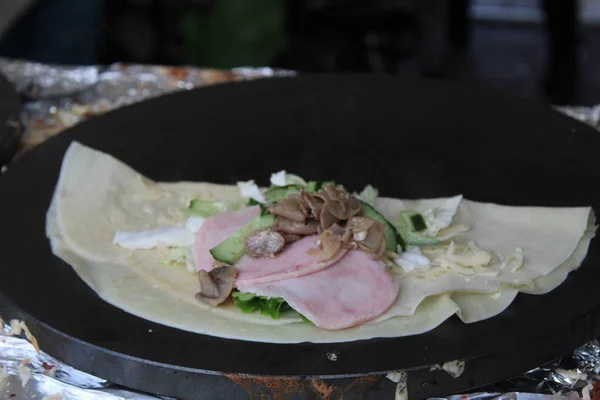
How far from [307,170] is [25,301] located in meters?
0.82

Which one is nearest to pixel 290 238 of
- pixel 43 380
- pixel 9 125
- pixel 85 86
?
pixel 43 380

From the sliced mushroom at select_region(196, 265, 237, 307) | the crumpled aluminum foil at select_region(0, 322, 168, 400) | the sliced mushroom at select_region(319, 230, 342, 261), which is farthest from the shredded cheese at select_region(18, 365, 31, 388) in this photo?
the sliced mushroom at select_region(319, 230, 342, 261)

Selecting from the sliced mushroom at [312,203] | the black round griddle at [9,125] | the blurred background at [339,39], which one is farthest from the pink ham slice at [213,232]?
the blurred background at [339,39]

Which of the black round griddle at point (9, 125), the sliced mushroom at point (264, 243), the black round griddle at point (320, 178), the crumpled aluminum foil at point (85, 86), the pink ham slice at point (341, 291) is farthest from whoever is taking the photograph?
the crumpled aluminum foil at point (85, 86)

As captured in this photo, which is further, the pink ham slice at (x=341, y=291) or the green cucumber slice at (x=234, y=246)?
the green cucumber slice at (x=234, y=246)

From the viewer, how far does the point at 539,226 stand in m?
1.84

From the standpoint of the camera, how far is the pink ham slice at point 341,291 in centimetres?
152

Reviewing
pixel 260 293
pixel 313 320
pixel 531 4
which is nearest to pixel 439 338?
pixel 313 320

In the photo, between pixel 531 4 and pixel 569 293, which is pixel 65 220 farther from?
pixel 531 4

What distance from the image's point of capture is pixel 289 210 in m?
1.70

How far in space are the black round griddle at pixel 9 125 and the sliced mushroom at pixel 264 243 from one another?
37.5 inches

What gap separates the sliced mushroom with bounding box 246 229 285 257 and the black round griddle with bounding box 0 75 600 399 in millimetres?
232

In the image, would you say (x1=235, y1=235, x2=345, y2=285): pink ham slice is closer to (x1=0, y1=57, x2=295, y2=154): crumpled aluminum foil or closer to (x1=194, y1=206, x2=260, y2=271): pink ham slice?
(x1=194, y1=206, x2=260, y2=271): pink ham slice

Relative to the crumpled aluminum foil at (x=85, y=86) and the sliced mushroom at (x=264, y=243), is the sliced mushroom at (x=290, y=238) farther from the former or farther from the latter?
the crumpled aluminum foil at (x=85, y=86)
